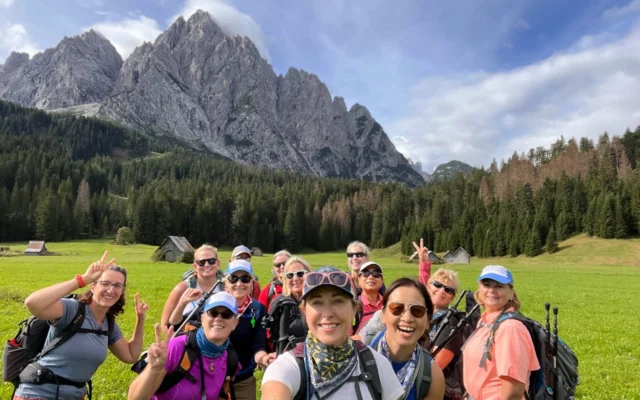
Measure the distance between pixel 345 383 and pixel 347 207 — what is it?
145m

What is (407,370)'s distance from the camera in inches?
156

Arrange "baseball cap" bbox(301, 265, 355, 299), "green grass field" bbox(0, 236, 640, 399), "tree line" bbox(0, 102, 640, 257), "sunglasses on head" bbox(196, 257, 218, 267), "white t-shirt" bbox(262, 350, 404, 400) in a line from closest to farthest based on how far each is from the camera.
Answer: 1. "white t-shirt" bbox(262, 350, 404, 400)
2. "baseball cap" bbox(301, 265, 355, 299)
3. "sunglasses on head" bbox(196, 257, 218, 267)
4. "green grass field" bbox(0, 236, 640, 399)
5. "tree line" bbox(0, 102, 640, 257)

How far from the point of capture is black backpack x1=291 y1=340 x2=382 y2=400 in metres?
2.93

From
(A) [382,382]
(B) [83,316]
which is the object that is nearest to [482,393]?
(A) [382,382]

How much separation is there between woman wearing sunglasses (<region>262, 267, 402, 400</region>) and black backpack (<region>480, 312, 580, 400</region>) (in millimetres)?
2142

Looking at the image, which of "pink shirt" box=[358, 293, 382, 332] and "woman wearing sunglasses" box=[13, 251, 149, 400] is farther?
"pink shirt" box=[358, 293, 382, 332]

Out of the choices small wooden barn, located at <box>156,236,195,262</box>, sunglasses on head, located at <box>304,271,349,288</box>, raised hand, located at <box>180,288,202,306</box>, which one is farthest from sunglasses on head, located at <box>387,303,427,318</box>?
small wooden barn, located at <box>156,236,195,262</box>

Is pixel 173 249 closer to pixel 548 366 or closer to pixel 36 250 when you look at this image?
pixel 36 250

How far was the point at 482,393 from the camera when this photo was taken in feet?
14.8

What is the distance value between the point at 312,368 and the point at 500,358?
100 inches

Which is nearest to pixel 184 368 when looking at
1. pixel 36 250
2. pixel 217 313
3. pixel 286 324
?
pixel 217 313

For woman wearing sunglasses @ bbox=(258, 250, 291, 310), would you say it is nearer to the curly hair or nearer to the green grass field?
the curly hair

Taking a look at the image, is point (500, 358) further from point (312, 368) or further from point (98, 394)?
point (98, 394)

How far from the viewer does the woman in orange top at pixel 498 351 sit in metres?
4.16
